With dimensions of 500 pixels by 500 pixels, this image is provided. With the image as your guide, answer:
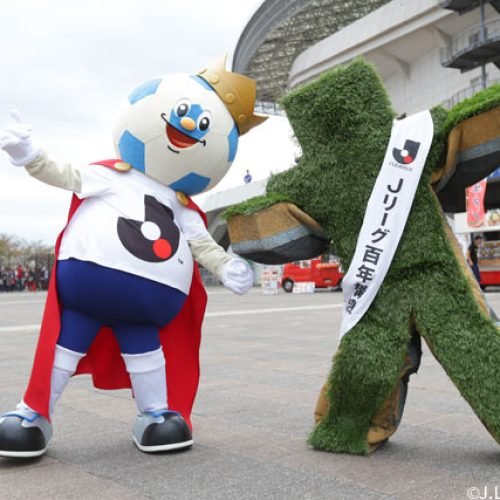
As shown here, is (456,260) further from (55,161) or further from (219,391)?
(219,391)

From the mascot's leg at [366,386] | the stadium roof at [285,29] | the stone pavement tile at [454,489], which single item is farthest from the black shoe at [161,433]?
the stadium roof at [285,29]

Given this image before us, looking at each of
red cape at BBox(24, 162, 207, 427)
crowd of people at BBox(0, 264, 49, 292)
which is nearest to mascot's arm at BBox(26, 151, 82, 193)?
red cape at BBox(24, 162, 207, 427)

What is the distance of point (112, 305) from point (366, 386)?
1289 mm

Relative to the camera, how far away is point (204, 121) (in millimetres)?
3443

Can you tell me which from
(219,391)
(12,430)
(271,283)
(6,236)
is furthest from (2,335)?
(6,236)

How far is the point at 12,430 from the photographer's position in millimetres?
3066

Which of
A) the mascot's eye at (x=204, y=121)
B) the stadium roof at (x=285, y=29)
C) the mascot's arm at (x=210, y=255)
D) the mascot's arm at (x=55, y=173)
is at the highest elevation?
the stadium roof at (x=285, y=29)

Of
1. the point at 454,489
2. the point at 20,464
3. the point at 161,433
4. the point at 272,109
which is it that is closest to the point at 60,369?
the point at 20,464

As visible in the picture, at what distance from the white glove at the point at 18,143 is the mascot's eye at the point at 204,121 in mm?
841

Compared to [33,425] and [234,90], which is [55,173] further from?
[33,425]

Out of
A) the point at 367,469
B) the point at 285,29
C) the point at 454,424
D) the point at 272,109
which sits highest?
the point at 285,29

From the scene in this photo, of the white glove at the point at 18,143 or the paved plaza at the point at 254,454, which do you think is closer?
the paved plaza at the point at 254,454

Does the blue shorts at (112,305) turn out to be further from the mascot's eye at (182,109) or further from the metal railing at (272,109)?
the metal railing at (272,109)

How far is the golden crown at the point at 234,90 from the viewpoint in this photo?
11.8ft
